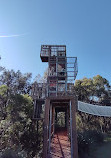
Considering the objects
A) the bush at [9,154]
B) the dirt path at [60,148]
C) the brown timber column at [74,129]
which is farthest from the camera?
the dirt path at [60,148]

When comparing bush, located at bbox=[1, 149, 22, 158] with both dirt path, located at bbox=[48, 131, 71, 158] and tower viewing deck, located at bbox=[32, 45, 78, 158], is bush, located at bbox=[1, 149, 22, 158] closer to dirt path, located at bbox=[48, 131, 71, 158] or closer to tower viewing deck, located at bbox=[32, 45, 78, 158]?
tower viewing deck, located at bbox=[32, 45, 78, 158]

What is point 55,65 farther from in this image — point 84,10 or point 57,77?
point 84,10

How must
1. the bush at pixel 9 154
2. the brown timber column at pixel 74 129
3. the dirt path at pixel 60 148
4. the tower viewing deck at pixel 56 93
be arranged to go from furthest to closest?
the tower viewing deck at pixel 56 93 < the dirt path at pixel 60 148 < the bush at pixel 9 154 < the brown timber column at pixel 74 129

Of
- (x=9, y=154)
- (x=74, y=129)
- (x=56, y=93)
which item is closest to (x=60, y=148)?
(x=74, y=129)

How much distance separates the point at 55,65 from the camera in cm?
862

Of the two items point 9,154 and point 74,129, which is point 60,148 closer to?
point 74,129

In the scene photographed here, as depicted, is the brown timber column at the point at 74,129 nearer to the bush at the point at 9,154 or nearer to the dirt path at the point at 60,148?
the dirt path at the point at 60,148

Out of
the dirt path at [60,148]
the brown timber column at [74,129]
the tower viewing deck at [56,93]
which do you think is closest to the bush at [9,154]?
the tower viewing deck at [56,93]

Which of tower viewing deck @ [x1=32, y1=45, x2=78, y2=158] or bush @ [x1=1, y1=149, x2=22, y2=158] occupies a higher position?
tower viewing deck @ [x1=32, y1=45, x2=78, y2=158]

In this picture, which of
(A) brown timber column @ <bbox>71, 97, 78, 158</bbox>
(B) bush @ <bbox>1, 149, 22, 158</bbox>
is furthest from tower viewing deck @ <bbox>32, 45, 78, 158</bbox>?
(B) bush @ <bbox>1, 149, 22, 158</bbox>

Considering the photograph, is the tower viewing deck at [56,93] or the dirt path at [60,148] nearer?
the dirt path at [60,148]

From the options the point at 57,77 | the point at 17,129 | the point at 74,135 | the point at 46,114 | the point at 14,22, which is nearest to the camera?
the point at 74,135

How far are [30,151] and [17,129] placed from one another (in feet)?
5.14

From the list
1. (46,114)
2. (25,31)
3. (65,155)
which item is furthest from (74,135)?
(25,31)
